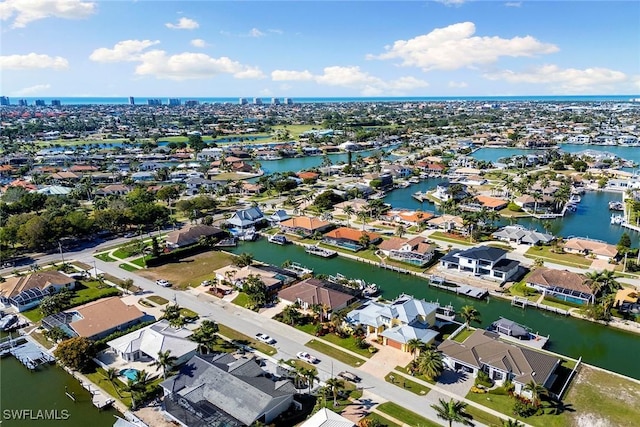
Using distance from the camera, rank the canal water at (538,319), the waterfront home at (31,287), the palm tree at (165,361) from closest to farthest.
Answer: the palm tree at (165,361), the canal water at (538,319), the waterfront home at (31,287)

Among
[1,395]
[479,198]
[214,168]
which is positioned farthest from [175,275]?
[214,168]

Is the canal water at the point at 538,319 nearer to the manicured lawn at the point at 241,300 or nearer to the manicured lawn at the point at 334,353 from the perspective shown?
the manicured lawn at the point at 241,300

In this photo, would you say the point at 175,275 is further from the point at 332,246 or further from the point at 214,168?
the point at 214,168

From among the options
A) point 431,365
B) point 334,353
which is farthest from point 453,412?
point 334,353

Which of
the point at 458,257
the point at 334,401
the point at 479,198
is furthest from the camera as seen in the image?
the point at 479,198

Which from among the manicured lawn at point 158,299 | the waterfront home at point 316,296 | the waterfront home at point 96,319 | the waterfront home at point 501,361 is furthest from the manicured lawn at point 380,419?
the manicured lawn at point 158,299

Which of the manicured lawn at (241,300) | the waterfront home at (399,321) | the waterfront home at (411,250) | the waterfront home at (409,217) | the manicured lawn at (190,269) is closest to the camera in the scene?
the waterfront home at (399,321)

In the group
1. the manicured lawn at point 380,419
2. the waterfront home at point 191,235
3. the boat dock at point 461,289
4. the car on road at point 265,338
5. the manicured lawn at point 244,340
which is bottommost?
the manicured lawn at point 380,419
